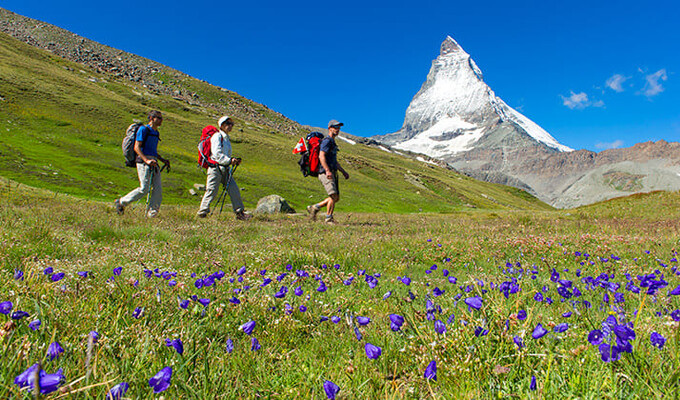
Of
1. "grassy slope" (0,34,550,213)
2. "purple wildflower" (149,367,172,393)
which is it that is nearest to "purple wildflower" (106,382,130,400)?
"purple wildflower" (149,367,172,393)

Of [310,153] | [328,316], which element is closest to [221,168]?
[310,153]

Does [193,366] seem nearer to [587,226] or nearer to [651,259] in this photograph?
[651,259]

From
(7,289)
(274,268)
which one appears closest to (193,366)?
(7,289)

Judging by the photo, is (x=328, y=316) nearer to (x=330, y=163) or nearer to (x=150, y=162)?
(x=150, y=162)

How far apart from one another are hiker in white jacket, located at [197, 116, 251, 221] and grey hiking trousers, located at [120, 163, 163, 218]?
1.53 meters

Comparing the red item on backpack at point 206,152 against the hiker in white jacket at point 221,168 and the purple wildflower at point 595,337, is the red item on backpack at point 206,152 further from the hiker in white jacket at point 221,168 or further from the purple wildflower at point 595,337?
the purple wildflower at point 595,337

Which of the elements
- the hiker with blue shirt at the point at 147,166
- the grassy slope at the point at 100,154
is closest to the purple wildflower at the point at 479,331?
the hiker with blue shirt at the point at 147,166

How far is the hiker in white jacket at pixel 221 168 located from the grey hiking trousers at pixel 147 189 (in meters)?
1.53

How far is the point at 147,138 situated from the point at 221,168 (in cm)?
267

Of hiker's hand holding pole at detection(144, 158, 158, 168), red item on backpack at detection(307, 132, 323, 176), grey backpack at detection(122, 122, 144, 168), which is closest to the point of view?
hiker's hand holding pole at detection(144, 158, 158, 168)

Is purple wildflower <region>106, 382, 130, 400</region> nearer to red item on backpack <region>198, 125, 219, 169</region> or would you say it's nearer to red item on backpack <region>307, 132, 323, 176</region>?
red item on backpack <region>198, 125, 219, 169</region>

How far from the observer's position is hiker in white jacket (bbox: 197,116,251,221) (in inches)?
516

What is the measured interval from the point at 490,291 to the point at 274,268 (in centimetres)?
319

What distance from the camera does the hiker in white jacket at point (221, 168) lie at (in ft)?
43.0
